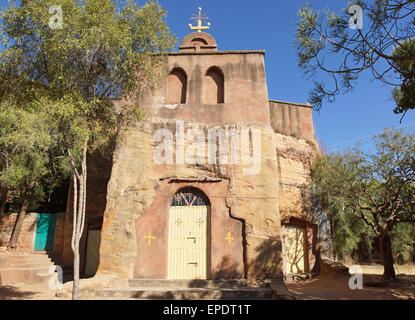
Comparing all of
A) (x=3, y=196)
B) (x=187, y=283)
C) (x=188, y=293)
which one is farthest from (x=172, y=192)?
(x=3, y=196)

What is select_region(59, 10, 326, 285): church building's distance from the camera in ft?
34.3

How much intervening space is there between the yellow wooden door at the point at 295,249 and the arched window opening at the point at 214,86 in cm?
659

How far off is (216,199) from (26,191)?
10.4 m

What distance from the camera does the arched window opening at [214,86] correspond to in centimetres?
1261

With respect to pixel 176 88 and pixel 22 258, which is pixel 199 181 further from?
pixel 22 258

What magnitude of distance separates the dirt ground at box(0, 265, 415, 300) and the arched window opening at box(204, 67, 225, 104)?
7230 millimetres

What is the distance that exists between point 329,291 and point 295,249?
12.9 feet

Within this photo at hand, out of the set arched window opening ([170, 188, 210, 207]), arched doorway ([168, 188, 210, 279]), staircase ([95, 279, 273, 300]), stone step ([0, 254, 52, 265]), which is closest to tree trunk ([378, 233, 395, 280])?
staircase ([95, 279, 273, 300])

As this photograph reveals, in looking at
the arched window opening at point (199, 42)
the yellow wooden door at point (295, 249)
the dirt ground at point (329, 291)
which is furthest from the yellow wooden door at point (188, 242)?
the arched window opening at point (199, 42)

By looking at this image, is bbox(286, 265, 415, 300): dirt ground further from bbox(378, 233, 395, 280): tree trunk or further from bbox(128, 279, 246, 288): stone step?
bbox(128, 279, 246, 288): stone step

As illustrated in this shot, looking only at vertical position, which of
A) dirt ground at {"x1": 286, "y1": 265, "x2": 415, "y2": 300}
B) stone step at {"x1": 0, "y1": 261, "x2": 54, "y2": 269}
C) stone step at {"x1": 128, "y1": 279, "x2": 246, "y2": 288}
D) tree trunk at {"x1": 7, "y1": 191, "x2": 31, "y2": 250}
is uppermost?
tree trunk at {"x1": 7, "y1": 191, "x2": 31, "y2": 250}

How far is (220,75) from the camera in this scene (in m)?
12.9

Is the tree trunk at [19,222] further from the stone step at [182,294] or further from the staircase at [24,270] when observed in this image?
the stone step at [182,294]
